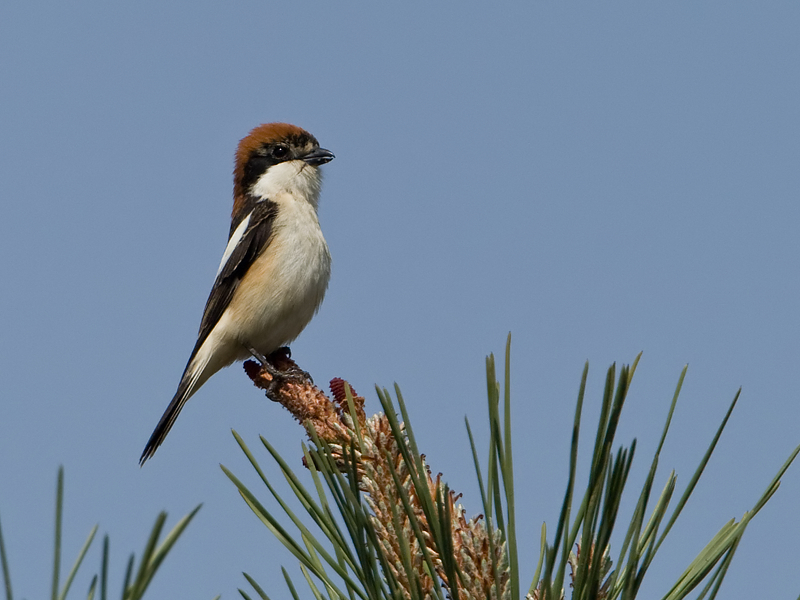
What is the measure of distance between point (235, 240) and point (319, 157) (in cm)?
97

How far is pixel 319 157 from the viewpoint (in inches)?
248

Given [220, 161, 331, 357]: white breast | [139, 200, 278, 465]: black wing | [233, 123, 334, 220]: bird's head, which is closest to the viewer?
[220, 161, 331, 357]: white breast

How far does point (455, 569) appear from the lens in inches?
61.5

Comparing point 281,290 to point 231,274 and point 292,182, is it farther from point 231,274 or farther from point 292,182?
point 292,182

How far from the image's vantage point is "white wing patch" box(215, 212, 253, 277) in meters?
5.68

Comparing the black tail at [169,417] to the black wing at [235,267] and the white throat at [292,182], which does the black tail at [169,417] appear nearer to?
the black wing at [235,267]

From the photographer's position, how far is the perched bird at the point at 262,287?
5.01 m

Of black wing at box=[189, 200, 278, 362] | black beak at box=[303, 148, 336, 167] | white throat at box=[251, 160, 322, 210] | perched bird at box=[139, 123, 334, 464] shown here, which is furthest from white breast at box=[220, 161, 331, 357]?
black beak at box=[303, 148, 336, 167]

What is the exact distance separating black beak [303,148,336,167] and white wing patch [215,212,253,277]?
72 cm

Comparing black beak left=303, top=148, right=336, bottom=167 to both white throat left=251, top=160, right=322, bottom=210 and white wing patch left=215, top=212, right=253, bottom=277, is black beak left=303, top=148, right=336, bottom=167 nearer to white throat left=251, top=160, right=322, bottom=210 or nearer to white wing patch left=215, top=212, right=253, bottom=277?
white throat left=251, top=160, right=322, bottom=210

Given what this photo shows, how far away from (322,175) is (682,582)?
5065 mm

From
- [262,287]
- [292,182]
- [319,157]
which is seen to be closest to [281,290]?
[262,287]

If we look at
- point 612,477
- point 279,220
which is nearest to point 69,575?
point 612,477

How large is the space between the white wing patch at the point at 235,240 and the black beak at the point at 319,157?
0.72 m
